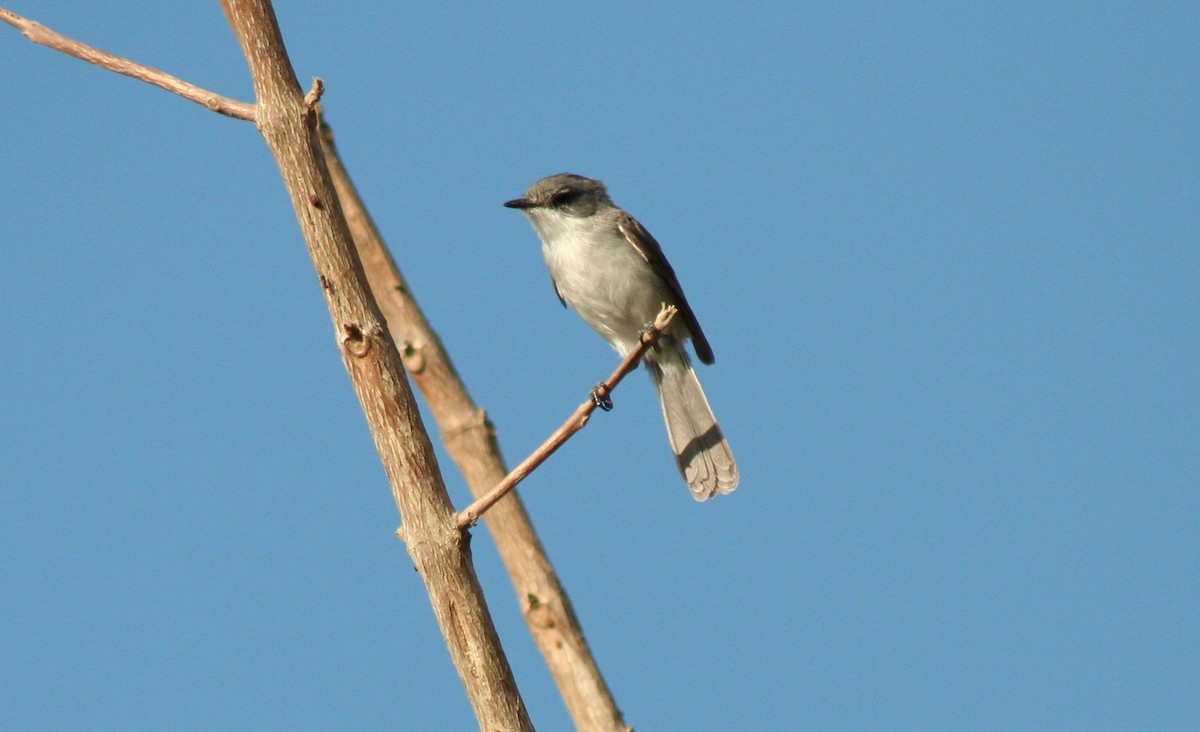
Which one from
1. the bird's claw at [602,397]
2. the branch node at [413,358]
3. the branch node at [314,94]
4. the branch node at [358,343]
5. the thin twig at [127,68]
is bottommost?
the bird's claw at [602,397]

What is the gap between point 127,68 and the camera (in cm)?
412

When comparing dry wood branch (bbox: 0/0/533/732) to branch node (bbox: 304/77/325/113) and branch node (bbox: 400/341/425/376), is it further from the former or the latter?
branch node (bbox: 400/341/425/376)

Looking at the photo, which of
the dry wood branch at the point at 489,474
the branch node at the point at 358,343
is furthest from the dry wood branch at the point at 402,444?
the dry wood branch at the point at 489,474

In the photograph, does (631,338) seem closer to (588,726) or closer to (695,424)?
(695,424)

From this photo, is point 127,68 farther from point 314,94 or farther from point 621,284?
point 621,284

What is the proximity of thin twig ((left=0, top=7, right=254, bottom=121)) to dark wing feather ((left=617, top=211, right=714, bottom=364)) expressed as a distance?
3344 millimetres

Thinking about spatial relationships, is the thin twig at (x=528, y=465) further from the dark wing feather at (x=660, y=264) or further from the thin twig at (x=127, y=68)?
the dark wing feather at (x=660, y=264)

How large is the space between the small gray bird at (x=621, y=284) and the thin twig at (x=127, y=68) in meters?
3.01

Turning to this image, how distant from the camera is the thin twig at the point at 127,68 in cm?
396

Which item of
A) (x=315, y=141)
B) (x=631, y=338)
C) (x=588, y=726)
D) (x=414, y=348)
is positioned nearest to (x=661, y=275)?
(x=631, y=338)

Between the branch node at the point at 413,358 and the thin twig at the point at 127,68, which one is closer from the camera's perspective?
the thin twig at the point at 127,68

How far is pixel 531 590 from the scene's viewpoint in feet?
19.0

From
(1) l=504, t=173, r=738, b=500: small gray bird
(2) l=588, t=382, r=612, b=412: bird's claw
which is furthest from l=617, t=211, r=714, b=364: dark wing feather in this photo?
(2) l=588, t=382, r=612, b=412: bird's claw

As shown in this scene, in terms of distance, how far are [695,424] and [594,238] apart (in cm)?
122
